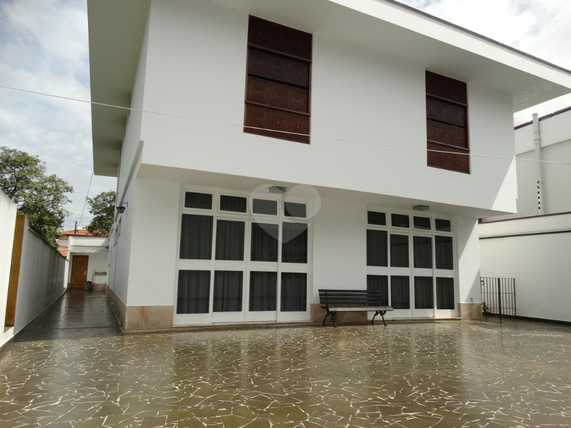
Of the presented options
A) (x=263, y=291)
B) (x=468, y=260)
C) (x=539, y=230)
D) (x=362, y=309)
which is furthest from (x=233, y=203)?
(x=539, y=230)

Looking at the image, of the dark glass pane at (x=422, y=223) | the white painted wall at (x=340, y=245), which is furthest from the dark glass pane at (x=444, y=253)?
the white painted wall at (x=340, y=245)

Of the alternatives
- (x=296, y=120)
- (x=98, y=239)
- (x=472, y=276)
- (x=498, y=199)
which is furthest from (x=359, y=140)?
(x=98, y=239)

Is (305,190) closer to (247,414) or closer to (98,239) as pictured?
(247,414)

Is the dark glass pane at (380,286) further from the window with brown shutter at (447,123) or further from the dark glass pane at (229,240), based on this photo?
the dark glass pane at (229,240)

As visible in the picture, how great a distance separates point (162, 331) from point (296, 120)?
4.97m

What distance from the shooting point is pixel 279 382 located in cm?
483

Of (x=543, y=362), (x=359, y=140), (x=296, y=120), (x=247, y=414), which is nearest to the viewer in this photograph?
(x=247, y=414)

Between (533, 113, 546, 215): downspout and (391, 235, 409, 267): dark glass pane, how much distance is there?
8.28 metres

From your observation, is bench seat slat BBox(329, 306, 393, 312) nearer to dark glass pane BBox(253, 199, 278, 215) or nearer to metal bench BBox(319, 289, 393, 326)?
metal bench BBox(319, 289, 393, 326)

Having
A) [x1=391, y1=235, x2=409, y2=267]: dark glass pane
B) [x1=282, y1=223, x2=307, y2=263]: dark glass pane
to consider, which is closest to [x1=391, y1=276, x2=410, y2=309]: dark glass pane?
[x1=391, y1=235, x2=409, y2=267]: dark glass pane

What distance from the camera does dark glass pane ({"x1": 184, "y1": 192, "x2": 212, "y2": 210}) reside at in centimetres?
897

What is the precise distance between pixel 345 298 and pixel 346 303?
0.12 meters

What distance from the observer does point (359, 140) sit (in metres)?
9.28

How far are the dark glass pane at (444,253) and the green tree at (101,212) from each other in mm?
25498
